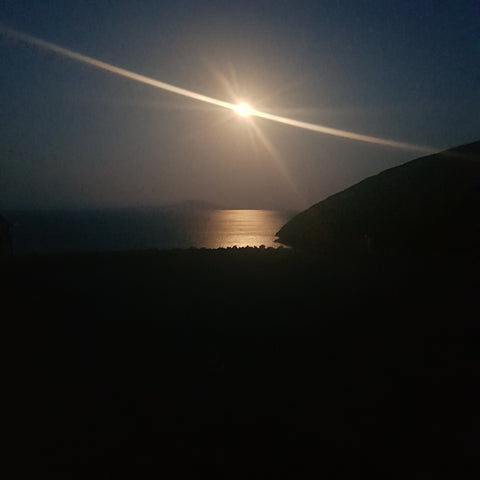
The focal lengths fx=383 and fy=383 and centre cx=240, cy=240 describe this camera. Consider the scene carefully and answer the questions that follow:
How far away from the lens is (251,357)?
269 inches

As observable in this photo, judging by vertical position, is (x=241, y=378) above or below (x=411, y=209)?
below

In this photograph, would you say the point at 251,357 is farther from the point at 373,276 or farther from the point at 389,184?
the point at 389,184

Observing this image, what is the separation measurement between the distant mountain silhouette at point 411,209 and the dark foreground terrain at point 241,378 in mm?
17281

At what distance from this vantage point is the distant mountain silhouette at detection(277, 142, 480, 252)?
31.9 metres

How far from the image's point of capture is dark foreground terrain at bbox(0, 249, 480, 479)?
426 centimetres

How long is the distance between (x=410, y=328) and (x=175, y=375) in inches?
203

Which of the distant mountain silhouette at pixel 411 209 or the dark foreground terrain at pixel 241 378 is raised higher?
the distant mountain silhouette at pixel 411 209

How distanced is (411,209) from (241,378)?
116 feet

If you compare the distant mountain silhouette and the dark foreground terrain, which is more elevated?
the distant mountain silhouette

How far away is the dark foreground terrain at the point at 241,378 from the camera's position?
4.26 m

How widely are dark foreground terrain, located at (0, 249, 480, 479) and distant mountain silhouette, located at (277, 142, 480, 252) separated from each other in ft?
56.7

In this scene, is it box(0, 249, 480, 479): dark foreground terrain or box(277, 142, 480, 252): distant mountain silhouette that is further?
box(277, 142, 480, 252): distant mountain silhouette

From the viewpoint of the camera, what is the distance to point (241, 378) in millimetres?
6047

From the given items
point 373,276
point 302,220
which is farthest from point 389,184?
point 373,276
